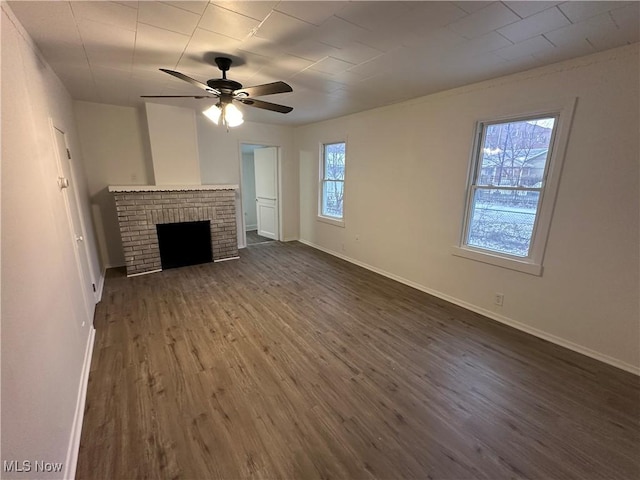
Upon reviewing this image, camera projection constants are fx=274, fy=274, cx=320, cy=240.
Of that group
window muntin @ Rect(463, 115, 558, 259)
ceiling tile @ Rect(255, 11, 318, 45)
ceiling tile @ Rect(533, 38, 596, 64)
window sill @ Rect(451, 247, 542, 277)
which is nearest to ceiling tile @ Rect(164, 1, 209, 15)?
ceiling tile @ Rect(255, 11, 318, 45)

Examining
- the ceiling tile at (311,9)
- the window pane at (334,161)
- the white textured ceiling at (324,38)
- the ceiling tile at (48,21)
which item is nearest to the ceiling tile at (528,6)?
the white textured ceiling at (324,38)

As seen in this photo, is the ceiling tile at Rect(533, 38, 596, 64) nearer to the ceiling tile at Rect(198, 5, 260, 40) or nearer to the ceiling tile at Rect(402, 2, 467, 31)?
the ceiling tile at Rect(402, 2, 467, 31)

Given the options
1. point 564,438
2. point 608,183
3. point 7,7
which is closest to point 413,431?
point 564,438

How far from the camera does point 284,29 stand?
1815 millimetres

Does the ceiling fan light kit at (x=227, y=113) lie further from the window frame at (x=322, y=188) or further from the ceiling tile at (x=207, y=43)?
the window frame at (x=322, y=188)

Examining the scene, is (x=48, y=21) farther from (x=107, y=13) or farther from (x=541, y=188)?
(x=541, y=188)

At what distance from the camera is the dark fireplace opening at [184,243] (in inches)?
175

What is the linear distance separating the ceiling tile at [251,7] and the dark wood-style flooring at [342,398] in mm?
2463

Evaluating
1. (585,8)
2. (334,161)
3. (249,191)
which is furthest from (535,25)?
(249,191)

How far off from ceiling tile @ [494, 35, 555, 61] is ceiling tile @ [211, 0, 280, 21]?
1.75 metres

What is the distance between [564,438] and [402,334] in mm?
1274

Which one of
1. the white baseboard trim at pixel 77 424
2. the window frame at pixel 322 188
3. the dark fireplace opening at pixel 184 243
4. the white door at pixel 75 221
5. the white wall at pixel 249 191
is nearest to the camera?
the white baseboard trim at pixel 77 424

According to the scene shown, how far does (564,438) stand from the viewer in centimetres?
167

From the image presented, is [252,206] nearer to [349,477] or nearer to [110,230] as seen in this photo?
[110,230]
